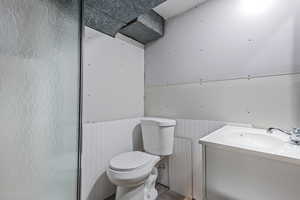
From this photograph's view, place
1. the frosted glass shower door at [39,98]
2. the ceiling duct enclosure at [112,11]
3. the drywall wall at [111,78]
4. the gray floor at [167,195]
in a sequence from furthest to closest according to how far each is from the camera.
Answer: the gray floor at [167,195]
the drywall wall at [111,78]
the ceiling duct enclosure at [112,11]
the frosted glass shower door at [39,98]

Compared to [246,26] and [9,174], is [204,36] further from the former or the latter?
[9,174]

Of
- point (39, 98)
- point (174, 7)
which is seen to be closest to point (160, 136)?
point (39, 98)

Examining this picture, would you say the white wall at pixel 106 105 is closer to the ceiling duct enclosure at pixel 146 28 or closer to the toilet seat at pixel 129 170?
the ceiling duct enclosure at pixel 146 28

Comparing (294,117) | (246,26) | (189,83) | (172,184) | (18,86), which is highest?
(246,26)

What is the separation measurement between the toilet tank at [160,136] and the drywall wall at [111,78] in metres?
0.36

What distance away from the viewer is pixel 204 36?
4.75 feet

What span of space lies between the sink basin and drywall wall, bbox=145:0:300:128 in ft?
0.73

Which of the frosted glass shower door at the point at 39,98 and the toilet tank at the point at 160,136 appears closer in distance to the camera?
the frosted glass shower door at the point at 39,98

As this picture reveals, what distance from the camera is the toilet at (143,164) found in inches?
44.4

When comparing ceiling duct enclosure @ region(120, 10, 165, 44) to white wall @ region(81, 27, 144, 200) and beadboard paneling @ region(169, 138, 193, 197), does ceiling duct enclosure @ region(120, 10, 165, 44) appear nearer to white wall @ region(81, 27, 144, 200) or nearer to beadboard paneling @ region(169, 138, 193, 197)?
white wall @ region(81, 27, 144, 200)

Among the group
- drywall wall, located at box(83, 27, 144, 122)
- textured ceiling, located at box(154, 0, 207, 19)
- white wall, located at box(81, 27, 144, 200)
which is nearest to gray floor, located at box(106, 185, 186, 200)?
white wall, located at box(81, 27, 144, 200)

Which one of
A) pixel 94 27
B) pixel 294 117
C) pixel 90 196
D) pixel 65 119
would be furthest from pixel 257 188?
pixel 94 27

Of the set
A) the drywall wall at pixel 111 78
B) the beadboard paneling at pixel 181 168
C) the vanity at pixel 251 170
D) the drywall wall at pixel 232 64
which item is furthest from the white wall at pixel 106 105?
the vanity at pixel 251 170

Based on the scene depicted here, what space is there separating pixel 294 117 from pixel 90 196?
1748 millimetres
